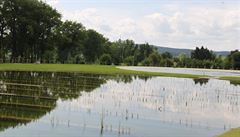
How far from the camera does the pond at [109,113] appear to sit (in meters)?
20.0

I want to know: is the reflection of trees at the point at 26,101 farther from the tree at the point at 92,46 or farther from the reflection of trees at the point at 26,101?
the tree at the point at 92,46

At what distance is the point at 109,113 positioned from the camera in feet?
82.5

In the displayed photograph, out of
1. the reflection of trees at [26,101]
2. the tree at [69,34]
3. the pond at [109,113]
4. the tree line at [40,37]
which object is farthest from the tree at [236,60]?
the reflection of trees at [26,101]

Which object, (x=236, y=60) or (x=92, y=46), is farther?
(x=92, y=46)

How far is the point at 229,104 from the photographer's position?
34.0 m

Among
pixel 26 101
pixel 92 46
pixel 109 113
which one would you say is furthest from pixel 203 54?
pixel 109 113

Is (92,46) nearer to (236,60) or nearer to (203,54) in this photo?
(203,54)

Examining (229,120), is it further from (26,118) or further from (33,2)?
(33,2)

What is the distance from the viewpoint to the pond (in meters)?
20.0

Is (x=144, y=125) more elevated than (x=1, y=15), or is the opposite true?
(x=1, y=15)

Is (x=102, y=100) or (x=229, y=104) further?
(x=229, y=104)

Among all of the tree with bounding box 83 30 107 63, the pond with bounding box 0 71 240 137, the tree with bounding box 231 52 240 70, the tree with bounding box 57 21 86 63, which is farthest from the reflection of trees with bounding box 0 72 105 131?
the tree with bounding box 83 30 107 63

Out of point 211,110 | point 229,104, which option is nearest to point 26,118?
point 211,110

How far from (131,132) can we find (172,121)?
15.3 feet
